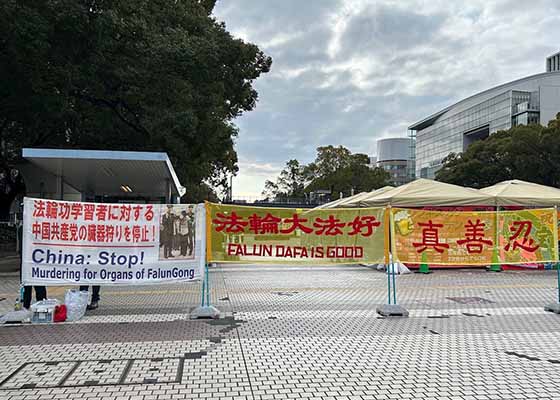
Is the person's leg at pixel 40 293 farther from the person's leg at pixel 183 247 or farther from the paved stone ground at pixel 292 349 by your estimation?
the person's leg at pixel 183 247

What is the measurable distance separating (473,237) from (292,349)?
14.7 feet

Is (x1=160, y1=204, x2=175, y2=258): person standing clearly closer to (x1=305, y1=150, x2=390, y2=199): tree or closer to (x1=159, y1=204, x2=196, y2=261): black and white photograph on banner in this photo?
(x1=159, y1=204, x2=196, y2=261): black and white photograph on banner

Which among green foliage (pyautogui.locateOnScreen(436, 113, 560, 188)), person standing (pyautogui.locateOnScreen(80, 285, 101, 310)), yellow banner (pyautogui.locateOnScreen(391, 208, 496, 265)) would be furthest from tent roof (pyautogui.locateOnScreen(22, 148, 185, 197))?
green foliage (pyautogui.locateOnScreen(436, 113, 560, 188))

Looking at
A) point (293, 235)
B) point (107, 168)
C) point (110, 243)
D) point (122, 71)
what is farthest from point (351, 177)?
point (110, 243)

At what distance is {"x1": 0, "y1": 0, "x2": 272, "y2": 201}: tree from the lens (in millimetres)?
13492

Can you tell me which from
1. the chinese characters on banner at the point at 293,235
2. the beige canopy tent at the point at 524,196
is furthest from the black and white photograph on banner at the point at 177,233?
the beige canopy tent at the point at 524,196

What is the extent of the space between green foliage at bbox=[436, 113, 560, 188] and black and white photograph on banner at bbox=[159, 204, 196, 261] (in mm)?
Result: 34455

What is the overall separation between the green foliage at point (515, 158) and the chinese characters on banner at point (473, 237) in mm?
29953

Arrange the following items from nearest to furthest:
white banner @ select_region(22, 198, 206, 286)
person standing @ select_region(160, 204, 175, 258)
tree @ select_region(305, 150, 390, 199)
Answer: white banner @ select_region(22, 198, 206, 286) < person standing @ select_region(160, 204, 175, 258) < tree @ select_region(305, 150, 390, 199)

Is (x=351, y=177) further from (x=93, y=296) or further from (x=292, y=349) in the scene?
(x=292, y=349)

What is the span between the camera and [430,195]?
1438 cm

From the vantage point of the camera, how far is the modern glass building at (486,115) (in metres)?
66.8

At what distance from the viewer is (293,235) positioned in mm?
7766

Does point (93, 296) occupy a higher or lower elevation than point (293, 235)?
lower
